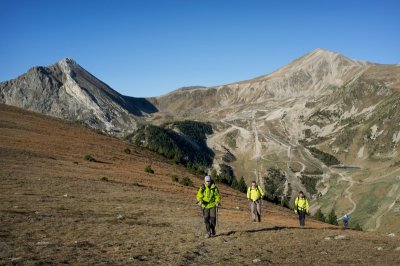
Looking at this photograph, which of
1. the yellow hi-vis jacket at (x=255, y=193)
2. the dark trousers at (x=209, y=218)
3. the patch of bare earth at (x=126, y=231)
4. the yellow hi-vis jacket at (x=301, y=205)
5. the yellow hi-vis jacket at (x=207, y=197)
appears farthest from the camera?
the yellow hi-vis jacket at (x=301, y=205)

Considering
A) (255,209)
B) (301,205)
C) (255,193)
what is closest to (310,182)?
(301,205)

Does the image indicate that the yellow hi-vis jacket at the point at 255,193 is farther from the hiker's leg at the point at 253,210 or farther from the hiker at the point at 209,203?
the hiker at the point at 209,203

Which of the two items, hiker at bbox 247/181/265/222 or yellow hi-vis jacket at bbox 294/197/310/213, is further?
yellow hi-vis jacket at bbox 294/197/310/213

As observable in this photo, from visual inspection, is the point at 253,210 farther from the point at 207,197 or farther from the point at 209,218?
the point at 207,197

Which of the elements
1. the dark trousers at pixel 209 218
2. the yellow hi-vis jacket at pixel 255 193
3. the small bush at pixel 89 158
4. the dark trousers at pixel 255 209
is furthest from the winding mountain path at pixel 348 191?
the dark trousers at pixel 209 218

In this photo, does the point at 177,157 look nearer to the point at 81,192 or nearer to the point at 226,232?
the point at 81,192

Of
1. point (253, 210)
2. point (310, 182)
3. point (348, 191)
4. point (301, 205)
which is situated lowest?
point (348, 191)

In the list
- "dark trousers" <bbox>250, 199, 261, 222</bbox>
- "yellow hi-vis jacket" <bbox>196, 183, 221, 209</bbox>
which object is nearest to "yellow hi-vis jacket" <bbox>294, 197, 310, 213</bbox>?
"dark trousers" <bbox>250, 199, 261, 222</bbox>

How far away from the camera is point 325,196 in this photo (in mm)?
174625

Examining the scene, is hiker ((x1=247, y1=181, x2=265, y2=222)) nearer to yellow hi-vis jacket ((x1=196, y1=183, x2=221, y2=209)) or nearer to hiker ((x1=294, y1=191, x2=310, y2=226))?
hiker ((x1=294, y1=191, x2=310, y2=226))

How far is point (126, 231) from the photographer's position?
19391 millimetres

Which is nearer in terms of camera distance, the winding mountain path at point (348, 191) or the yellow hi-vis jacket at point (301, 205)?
the yellow hi-vis jacket at point (301, 205)

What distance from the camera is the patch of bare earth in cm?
1484

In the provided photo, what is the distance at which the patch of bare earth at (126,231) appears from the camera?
48.7 feet
